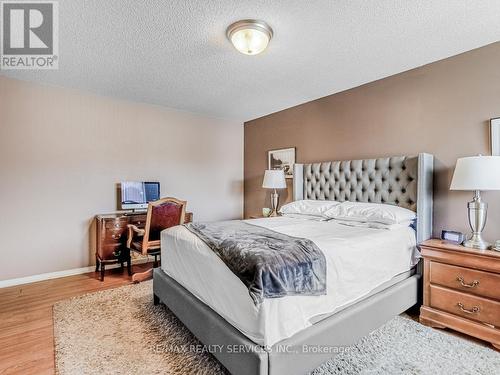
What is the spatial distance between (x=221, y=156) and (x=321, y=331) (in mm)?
3764

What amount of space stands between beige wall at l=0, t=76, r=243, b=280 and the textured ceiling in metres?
0.36

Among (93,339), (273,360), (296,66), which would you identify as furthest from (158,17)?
(93,339)

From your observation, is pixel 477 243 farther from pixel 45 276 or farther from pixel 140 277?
pixel 45 276

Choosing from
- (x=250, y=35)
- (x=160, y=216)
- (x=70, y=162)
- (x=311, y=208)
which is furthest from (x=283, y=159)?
(x=70, y=162)

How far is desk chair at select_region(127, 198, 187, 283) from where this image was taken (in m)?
3.09

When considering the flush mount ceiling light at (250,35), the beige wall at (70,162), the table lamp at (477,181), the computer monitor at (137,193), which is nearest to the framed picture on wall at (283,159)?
the beige wall at (70,162)

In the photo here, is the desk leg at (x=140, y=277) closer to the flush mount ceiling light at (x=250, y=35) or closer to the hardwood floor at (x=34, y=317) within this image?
the hardwood floor at (x=34, y=317)

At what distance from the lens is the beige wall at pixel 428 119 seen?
2.36 m

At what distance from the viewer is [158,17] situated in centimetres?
197

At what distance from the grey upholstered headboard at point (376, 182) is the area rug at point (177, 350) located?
2.98ft

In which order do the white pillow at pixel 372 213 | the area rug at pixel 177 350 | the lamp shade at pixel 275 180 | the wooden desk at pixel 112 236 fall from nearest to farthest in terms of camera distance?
the area rug at pixel 177 350
the white pillow at pixel 372 213
the wooden desk at pixel 112 236
the lamp shade at pixel 275 180

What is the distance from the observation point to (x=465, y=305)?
206cm

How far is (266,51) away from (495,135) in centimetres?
214

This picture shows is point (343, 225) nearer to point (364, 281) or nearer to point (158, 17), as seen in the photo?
point (364, 281)
